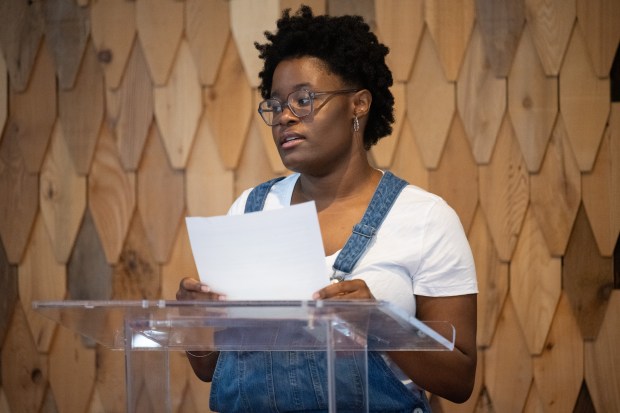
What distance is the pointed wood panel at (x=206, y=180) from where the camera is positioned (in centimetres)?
277

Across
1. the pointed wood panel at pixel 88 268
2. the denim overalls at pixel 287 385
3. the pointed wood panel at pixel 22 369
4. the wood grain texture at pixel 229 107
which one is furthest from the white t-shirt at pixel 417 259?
the pointed wood panel at pixel 22 369

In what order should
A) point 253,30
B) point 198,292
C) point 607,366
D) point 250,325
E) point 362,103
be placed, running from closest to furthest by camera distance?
point 250,325 → point 198,292 → point 362,103 → point 607,366 → point 253,30

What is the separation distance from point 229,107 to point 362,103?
2.66 ft

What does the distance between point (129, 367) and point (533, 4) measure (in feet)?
5.54

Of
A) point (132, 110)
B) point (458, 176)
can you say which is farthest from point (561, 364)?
point (132, 110)

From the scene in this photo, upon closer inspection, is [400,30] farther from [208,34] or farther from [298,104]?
[298,104]

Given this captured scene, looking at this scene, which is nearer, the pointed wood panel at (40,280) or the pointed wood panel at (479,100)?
A: the pointed wood panel at (479,100)

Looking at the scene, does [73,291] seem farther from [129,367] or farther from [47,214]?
[129,367]

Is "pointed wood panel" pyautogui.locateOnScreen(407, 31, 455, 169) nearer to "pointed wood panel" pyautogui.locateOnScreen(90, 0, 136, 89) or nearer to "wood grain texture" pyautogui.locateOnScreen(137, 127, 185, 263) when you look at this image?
"wood grain texture" pyautogui.locateOnScreen(137, 127, 185, 263)

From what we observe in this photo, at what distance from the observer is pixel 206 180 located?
278cm

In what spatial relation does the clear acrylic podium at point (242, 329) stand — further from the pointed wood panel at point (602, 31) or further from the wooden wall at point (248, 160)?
the pointed wood panel at point (602, 31)

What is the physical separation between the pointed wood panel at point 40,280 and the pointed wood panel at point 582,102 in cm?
161

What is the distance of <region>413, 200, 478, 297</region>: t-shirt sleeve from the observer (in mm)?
1806

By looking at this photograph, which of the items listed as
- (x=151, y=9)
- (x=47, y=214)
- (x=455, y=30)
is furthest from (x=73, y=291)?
(x=455, y=30)
